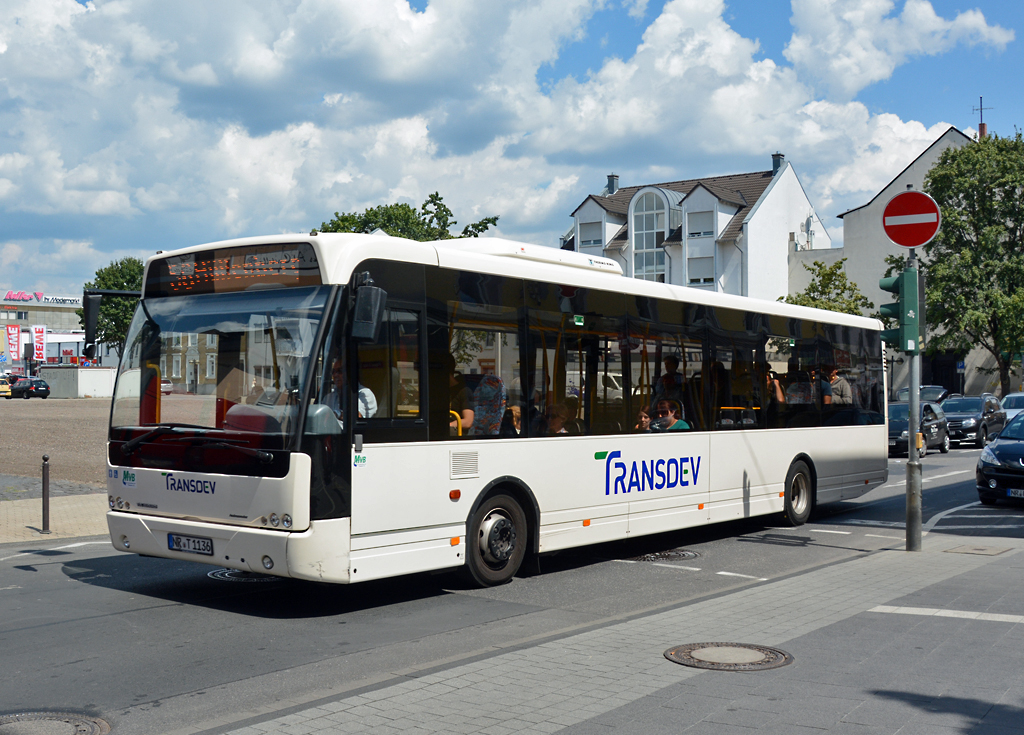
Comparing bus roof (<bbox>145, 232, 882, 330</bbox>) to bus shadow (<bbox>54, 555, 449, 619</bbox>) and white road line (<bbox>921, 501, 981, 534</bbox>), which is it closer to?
bus shadow (<bbox>54, 555, 449, 619</bbox>)

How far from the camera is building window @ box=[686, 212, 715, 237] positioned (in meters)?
67.4

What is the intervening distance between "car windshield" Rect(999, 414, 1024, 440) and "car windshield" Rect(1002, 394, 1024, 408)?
18.9 metres

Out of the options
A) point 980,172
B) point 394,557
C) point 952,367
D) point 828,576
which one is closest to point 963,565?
point 828,576

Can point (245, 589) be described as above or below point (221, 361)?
below

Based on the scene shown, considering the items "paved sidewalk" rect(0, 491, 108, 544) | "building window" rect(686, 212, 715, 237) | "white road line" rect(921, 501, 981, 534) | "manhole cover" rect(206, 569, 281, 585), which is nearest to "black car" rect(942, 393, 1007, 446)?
"white road line" rect(921, 501, 981, 534)

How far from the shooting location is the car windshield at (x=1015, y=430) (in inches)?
→ 657

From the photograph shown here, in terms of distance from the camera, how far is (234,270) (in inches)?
321

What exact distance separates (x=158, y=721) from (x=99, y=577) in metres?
4.84

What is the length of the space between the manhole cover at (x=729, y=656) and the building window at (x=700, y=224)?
62.7 meters

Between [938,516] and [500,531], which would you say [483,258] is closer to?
[500,531]

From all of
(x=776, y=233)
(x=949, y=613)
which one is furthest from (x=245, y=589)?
(x=776, y=233)

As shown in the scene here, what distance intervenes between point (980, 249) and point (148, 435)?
5090cm

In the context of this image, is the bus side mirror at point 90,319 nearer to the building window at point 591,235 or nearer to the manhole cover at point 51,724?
the manhole cover at point 51,724

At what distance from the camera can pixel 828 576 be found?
9516 millimetres
